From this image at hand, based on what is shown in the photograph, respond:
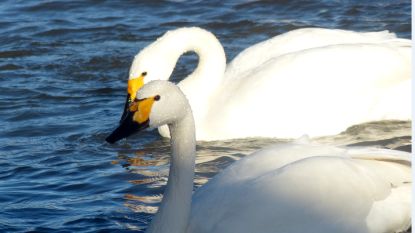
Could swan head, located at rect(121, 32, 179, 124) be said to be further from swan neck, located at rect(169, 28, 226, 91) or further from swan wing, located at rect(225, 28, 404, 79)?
swan wing, located at rect(225, 28, 404, 79)

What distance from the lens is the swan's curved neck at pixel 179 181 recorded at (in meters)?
5.90

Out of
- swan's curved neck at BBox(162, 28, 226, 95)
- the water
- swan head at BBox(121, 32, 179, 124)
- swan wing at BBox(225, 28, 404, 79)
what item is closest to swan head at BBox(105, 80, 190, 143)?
the water

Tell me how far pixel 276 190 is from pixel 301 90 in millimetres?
3068

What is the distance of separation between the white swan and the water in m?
0.13

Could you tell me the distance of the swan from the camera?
5918 millimetres

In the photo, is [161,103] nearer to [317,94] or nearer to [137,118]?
[137,118]

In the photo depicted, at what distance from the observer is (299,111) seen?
9023 mm

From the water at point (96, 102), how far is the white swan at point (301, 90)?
13cm

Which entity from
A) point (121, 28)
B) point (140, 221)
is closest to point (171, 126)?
point (140, 221)

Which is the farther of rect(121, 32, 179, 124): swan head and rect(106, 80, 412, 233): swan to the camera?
rect(121, 32, 179, 124): swan head

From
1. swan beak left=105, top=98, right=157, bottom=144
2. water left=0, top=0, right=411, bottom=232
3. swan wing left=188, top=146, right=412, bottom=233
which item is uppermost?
swan beak left=105, top=98, right=157, bottom=144

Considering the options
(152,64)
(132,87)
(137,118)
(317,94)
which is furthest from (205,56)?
(137,118)

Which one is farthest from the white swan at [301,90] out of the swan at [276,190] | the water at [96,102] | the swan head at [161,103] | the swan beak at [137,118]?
the swan head at [161,103]

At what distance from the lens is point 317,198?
6.08 m
